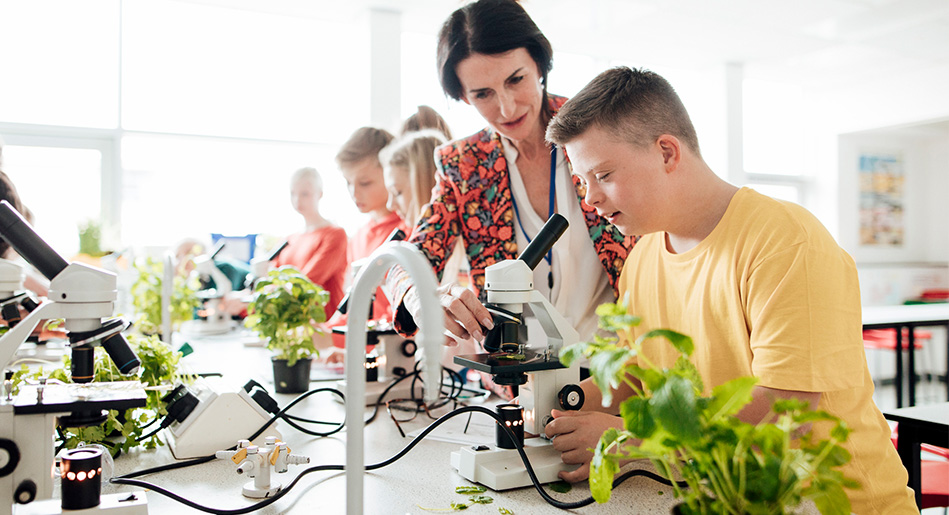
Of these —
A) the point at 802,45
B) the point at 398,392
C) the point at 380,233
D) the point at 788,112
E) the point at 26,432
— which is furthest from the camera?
the point at 788,112

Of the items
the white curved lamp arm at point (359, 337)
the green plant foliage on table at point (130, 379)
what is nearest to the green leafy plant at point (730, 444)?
the white curved lamp arm at point (359, 337)

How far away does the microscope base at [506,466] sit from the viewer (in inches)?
37.4

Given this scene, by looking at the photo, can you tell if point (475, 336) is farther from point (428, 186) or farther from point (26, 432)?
point (428, 186)

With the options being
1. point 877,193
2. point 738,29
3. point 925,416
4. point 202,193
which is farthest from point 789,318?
point 877,193

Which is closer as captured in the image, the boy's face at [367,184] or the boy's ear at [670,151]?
→ the boy's ear at [670,151]

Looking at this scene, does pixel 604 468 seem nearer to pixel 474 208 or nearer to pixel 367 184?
pixel 474 208

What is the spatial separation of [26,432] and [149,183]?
4.60 meters

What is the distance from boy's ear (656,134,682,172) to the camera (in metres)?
1.08

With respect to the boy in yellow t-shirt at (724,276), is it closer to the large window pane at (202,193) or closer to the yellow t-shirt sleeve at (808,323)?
the yellow t-shirt sleeve at (808,323)

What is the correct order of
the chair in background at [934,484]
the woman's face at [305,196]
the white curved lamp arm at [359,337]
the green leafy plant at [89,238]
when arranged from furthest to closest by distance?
the green leafy plant at [89,238], the woman's face at [305,196], the chair in background at [934,484], the white curved lamp arm at [359,337]

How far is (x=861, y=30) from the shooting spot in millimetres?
5438

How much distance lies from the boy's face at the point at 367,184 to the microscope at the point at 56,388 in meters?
1.90

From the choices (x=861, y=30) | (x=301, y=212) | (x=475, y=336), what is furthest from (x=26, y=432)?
(x=861, y=30)

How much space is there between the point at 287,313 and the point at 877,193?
25.0 ft
